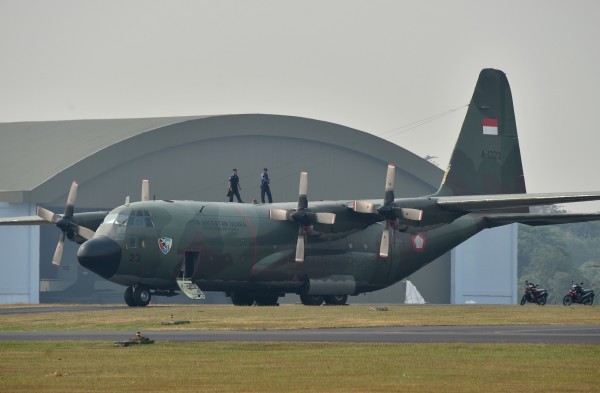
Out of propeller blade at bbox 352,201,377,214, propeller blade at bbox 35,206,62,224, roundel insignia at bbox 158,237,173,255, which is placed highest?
propeller blade at bbox 352,201,377,214

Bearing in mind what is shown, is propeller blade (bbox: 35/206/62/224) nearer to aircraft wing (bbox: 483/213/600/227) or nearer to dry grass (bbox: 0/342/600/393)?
aircraft wing (bbox: 483/213/600/227)

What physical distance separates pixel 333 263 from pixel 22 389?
3073 cm

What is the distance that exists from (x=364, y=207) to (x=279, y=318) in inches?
390

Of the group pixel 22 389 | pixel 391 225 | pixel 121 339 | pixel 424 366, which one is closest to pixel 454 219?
pixel 391 225

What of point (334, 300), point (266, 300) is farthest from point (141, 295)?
point (334, 300)

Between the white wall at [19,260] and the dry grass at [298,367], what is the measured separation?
41342 millimetres

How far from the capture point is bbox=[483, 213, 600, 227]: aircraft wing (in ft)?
167

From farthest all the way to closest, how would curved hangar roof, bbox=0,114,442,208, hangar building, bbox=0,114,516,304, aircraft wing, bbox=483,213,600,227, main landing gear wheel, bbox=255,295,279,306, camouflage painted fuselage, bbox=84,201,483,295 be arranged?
curved hangar roof, bbox=0,114,442,208
hangar building, bbox=0,114,516,304
main landing gear wheel, bbox=255,295,279,306
aircraft wing, bbox=483,213,600,227
camouflage painted fuselage, bbox=84,201,483,295

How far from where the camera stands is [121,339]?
107 feet

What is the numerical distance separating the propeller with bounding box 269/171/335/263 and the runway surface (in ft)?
38.9

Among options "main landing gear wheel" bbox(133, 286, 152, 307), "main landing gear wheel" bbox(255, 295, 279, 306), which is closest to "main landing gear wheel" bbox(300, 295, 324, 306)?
"main landing gear wheel" bbox(255, 295, 279, 306)

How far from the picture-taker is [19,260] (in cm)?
7200

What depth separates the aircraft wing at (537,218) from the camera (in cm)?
5103

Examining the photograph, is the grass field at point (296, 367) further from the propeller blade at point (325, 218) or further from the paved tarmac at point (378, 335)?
the propeller blade at point (325, 218)
